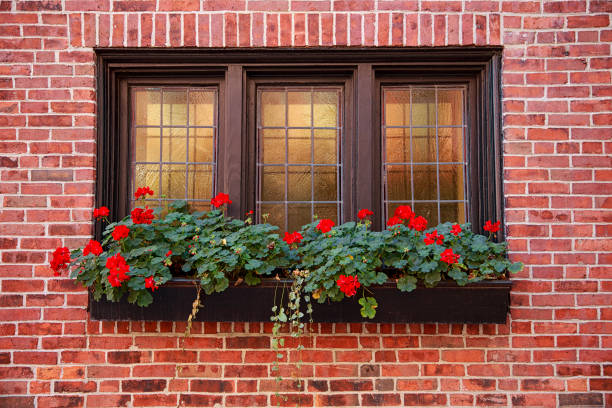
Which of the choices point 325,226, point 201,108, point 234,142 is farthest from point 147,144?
point 325,226

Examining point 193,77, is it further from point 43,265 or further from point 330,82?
point 43,265

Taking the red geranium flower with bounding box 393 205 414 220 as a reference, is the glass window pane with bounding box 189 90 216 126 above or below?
above

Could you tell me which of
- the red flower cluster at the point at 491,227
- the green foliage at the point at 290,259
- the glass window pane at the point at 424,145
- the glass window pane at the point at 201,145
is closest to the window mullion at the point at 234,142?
the glass window pane at the point at 201,145

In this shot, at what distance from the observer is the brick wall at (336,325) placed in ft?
8.91

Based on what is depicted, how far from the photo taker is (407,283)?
2.53m

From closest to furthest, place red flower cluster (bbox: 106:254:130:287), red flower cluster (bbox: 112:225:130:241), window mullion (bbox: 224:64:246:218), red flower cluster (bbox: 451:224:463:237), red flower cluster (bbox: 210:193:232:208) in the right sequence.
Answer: red flower cluster (bbox: 106:254:130:287) < red flower cluster (bbox: 112:225:130:241) < red flower cluster (bbox: 451:224:463:237) < red flower cluster (bbox: 210:193:232:208) < window mullion (bbox: 224:64:246:218)

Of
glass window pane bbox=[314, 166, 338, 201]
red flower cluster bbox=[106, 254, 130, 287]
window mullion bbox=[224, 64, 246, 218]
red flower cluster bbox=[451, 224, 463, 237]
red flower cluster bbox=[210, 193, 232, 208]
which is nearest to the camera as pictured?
red flower cluster bbox=[106, 254, 130, 287]

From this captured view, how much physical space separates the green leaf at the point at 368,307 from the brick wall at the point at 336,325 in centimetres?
26

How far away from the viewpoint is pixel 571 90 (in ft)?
9.14

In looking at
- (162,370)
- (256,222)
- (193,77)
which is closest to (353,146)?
(256,222)

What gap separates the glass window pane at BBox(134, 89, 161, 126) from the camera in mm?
3051

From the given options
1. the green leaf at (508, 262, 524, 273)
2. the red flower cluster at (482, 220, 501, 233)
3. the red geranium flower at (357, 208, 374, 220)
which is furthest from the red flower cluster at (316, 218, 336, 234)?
the green leaf at (508, 262, 524, 273)

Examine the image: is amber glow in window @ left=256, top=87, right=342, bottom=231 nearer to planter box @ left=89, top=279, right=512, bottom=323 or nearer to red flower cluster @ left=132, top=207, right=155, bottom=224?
planter box @ left=89, top=279, right=512, bottom=323

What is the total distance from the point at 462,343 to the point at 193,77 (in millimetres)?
2327
